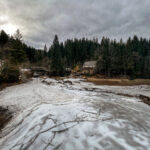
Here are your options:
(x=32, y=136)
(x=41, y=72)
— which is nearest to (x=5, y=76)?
(x=32, y=136)

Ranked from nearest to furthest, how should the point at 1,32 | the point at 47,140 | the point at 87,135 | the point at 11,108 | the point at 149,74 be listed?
the point at 47,140, the point at 87,135, the point at 11,108, the point at 1,32, the point at 149,74

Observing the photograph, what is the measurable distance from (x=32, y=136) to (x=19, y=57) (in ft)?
74.4

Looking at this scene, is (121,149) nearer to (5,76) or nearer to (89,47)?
(5,76)

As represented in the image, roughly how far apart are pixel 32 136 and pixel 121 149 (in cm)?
200

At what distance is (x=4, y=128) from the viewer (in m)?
2.91

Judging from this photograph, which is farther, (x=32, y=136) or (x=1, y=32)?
(x=1, y=32)

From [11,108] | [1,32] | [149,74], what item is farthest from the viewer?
[149,74]

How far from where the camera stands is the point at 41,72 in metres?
33.9

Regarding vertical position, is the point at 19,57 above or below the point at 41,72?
above

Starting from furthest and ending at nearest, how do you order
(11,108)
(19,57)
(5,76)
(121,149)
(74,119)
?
(19,57) → (5,76) → (11,108) → (74,119) → (121,149)

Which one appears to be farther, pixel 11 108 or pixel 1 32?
pixel 1 32

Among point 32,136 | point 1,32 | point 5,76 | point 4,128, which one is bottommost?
point 4,128

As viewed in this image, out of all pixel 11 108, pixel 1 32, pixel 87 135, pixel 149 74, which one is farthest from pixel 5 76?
pixel 149 74

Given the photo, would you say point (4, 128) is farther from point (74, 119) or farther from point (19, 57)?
point (19, 57)
